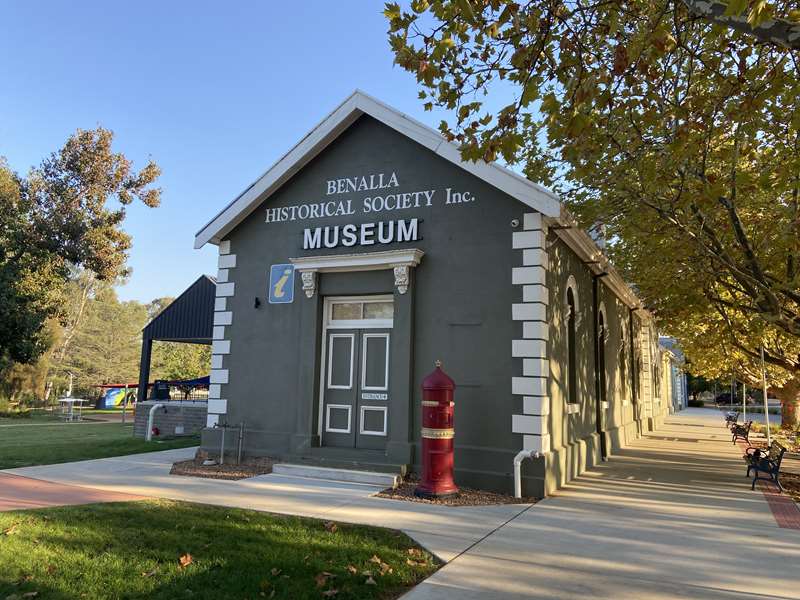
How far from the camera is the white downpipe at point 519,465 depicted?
887 cm

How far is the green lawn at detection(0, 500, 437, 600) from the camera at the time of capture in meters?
4.73

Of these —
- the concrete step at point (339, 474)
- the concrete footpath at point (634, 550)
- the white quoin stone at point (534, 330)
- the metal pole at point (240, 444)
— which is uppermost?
the white quoin stone at point (534, 330)

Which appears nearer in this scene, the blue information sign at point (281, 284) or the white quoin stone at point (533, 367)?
the white quoin stone at point (533, 367)

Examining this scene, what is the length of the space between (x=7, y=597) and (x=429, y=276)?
741 cm

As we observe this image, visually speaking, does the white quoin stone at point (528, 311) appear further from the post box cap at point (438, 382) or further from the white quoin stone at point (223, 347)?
the white quoin stone at point (223, 347)

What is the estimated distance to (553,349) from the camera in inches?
395

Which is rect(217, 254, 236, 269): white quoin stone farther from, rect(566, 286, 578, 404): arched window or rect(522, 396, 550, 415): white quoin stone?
rect(566, 286, 578, 404): arched window

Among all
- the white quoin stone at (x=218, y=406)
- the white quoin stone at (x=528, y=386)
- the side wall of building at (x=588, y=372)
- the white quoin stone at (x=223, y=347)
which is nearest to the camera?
the white quoin stone at (x=528, y=386)

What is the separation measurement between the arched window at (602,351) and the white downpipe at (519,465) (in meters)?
6.30

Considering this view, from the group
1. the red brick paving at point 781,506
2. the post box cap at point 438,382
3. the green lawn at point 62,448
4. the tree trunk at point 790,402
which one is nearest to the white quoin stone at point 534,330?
the post box cap at point 438,382

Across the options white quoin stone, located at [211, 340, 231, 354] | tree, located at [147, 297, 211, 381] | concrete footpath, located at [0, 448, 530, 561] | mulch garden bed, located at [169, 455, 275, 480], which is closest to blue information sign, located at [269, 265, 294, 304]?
white quoin stone, located at [211, 340, 231, 354]

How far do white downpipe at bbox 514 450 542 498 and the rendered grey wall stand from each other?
0.19 metres

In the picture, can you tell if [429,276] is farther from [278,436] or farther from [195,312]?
[195,312]

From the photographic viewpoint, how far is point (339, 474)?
992cm
